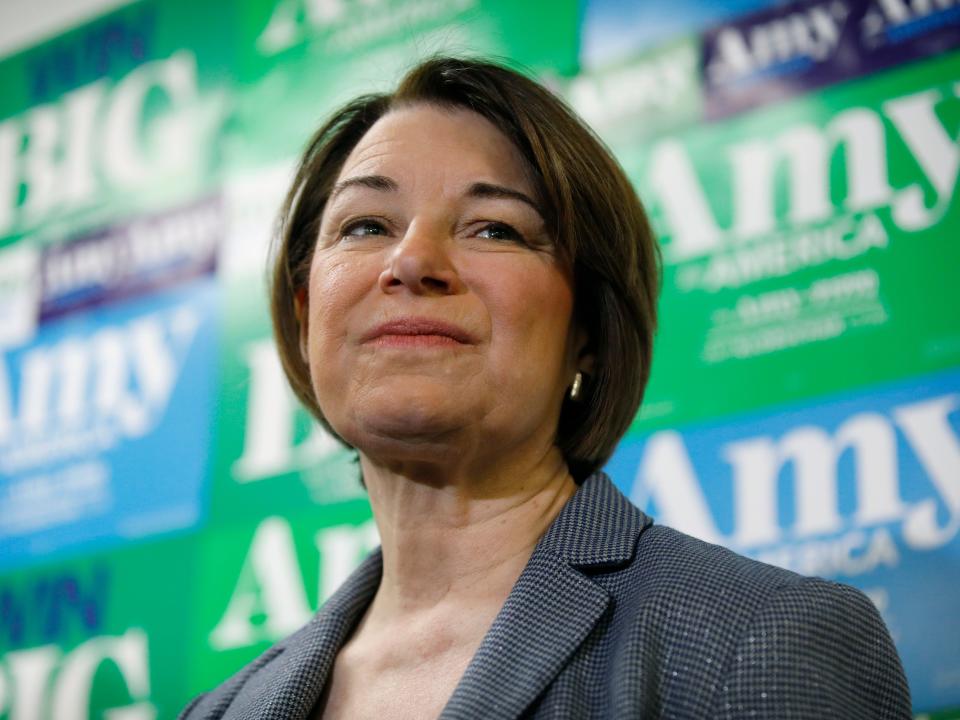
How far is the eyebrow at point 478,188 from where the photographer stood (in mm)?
1294

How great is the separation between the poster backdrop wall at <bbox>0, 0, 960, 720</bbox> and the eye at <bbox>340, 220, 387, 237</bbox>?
32 cm

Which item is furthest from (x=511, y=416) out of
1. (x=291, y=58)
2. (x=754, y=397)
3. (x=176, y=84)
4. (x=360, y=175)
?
(x=176, y=84)

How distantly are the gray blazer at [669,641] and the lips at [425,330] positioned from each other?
211 mm

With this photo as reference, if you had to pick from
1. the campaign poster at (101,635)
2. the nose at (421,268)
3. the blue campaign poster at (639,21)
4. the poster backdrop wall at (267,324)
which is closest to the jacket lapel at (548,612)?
the nose at (421,268)

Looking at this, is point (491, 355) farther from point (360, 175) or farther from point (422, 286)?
point (360, 175)

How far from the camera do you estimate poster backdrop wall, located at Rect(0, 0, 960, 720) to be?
6.14ft

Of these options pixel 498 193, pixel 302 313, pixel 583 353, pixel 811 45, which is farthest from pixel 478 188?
pixel 811 45

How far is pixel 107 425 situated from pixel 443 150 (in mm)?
1802

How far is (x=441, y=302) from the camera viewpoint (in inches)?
47.8

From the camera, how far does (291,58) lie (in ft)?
9.22

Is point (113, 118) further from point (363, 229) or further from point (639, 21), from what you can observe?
point (363, 229)

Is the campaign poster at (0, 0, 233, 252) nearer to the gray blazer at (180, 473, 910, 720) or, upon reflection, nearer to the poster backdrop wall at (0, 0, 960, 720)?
the poster backdrop wall at (0, 0, 960, 720)

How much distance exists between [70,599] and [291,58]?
133 centimetres

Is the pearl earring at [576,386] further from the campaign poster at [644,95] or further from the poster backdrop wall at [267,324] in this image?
the campaign poster at [644,95]
